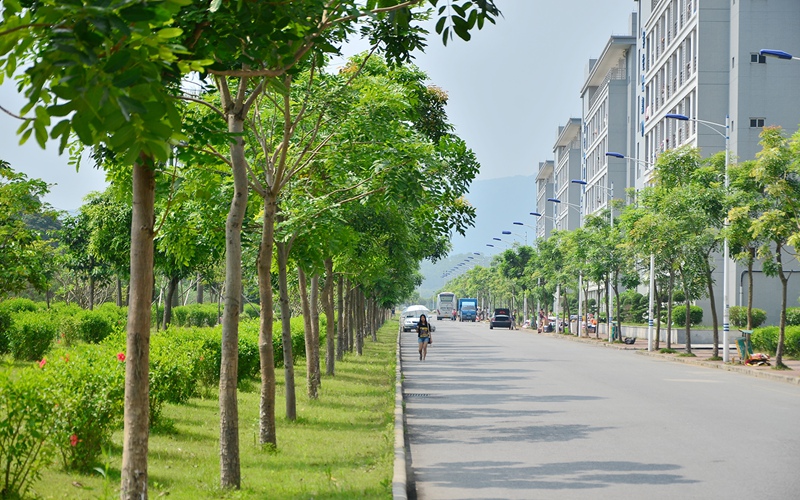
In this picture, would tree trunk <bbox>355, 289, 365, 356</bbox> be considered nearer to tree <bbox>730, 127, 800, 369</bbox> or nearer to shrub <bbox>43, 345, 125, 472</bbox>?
tree <bbox>730, 127, 800, 369</bbox>

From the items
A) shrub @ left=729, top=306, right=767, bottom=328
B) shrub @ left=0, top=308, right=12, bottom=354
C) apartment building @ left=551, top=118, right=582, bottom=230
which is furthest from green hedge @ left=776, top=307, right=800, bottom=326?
apartment building @ left=551, top=118, right=582, bottom=230

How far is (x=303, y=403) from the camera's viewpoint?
18469 mm

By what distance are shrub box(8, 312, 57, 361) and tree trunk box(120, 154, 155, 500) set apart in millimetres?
16689

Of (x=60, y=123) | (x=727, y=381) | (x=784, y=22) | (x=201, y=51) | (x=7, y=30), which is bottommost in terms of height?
(x=727, y=381)

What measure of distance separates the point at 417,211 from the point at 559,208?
11990cm

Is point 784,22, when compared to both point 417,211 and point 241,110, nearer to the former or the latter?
Answer: point 417,211

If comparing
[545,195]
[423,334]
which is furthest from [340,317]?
[545,195]

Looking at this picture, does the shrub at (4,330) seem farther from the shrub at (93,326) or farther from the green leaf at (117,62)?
the green leaf at (117,62)

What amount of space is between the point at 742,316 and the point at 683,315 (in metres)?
7.33

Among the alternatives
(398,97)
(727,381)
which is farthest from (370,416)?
(727,381)

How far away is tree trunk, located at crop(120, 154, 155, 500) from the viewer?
23.0 ft

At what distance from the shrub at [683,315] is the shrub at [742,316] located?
17.8 ft

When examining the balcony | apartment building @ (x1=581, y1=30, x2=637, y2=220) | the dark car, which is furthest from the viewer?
the dark car

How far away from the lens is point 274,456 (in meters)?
11.9
